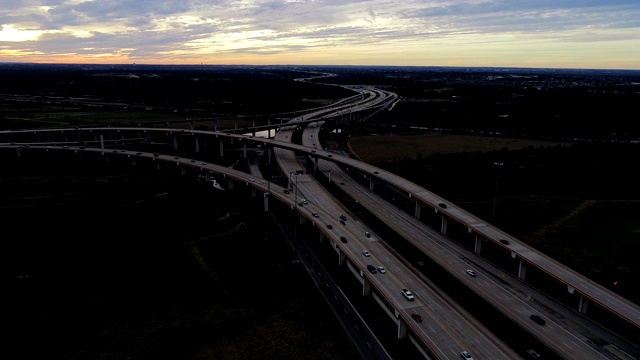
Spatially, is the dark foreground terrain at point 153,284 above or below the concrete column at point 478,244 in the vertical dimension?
below

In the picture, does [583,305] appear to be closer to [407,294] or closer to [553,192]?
[407,294]

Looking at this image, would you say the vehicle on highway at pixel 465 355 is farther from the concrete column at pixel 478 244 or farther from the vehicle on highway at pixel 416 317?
the concrete column at pixel 478 244

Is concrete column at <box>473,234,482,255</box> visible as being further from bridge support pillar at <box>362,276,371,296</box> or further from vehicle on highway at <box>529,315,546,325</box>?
bridge support pillar at <box>362,276,371,296</box>

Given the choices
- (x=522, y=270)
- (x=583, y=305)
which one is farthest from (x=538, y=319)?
(x=522, y=270)

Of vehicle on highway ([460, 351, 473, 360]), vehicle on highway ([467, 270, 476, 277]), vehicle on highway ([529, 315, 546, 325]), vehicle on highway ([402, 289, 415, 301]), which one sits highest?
vehicle on highway ([402, 289, 415, 301])

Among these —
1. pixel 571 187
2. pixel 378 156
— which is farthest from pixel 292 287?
pixel 378 156

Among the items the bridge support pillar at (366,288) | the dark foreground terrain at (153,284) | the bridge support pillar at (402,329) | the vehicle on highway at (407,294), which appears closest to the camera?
the dark foreground terrain at (153,284)

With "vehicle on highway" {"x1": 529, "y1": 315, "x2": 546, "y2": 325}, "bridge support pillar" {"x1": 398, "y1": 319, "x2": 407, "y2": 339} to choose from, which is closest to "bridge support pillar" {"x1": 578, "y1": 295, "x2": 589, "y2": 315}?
"vehicle on highway" {"x1": 529, "y1": 315, "x2": 546, "y2": 325}

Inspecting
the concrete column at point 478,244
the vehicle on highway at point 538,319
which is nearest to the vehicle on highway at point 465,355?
the vehicle on highway at point 538,319

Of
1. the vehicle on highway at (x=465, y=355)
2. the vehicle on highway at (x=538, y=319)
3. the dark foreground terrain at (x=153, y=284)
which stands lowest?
the dark foreground terrain at (x=153, y=284)

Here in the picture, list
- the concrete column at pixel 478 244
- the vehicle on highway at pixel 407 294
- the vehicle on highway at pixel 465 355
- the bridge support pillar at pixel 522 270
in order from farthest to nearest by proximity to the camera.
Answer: the concrete column at pixel 478 244 < the bridge support pillar at pixel 522 270 < the vehicle on highway at pixel 407 294 < the vehicle on highway at pixel 465 355

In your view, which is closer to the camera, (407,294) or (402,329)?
(402,329)

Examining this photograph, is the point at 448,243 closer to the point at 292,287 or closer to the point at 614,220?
the point at 292,287
